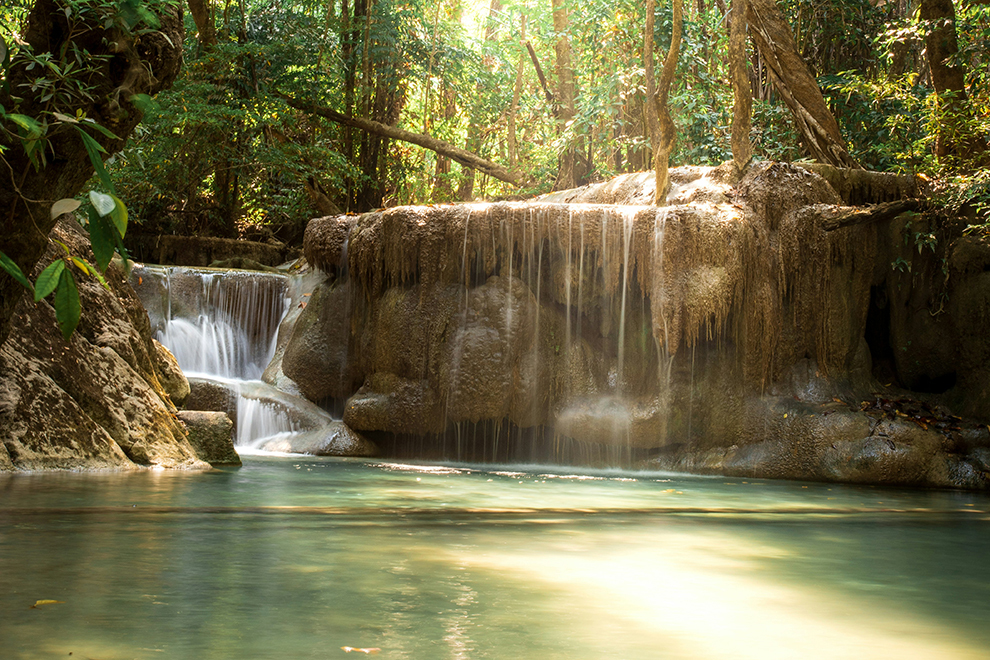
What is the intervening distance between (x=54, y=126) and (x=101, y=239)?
2.01m

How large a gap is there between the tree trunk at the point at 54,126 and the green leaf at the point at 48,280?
1981mm

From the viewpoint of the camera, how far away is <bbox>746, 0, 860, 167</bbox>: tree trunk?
12.7 metres

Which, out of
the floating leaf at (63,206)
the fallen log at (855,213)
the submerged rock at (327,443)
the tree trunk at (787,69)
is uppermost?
the tree trunk at (787,69)

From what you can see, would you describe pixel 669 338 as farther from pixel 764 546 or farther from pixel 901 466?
pixel 764 546

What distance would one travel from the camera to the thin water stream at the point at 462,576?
2377mm

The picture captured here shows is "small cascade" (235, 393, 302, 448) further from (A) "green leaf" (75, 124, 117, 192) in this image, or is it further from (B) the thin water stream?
(A) "green leaf" (75, 124, 117, 192)

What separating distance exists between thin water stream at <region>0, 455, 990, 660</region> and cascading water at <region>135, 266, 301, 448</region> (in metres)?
7.03

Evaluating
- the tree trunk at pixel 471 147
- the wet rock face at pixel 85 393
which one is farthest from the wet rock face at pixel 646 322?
the tree trunk at pixel 471 147

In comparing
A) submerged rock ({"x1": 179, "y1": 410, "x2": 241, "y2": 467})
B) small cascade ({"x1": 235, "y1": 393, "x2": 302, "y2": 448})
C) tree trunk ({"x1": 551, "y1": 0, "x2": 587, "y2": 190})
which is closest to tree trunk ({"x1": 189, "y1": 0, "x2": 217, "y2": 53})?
tree trunk ({"x1": 551, "y1": 0, "x2": 587, "y2": 190})

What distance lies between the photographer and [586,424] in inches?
401

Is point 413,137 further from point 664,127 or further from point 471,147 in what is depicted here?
point 664,127

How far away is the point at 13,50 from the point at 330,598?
2266 millimetres

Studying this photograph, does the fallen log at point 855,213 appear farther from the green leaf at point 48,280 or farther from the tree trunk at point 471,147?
the tree trunk at point 471,147

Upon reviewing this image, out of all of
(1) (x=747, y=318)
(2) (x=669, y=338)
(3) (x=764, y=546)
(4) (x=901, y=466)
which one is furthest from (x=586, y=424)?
(3) (x=764, y=546)
